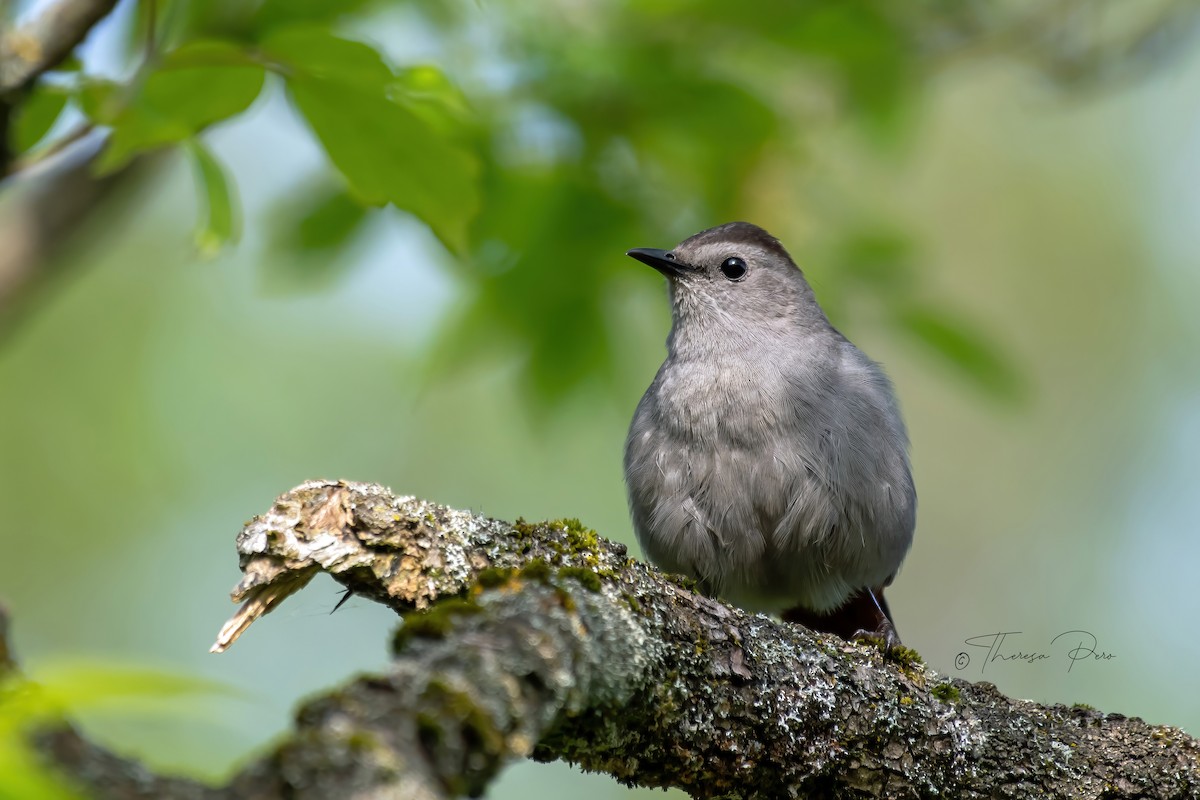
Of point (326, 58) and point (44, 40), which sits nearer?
point (44, 40)

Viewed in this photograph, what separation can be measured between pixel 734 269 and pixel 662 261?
635mm

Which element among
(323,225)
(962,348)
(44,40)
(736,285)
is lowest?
(44,40)

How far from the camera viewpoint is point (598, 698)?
276 cm

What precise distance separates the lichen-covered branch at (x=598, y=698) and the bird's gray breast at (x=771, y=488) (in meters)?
1.53

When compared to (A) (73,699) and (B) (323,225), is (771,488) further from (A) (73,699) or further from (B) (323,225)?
(A) (73,699)

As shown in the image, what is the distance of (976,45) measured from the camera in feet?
21.8

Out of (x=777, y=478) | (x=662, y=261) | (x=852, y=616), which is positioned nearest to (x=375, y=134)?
(x=777, y=478)

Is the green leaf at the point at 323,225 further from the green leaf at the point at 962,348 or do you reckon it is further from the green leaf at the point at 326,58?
the green leaf at the point at 962,348

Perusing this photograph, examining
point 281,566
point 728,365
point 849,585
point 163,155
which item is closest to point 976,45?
point 728,365

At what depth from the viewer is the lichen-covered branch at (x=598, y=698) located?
2.06m

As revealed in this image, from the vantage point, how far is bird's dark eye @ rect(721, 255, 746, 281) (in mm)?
6699

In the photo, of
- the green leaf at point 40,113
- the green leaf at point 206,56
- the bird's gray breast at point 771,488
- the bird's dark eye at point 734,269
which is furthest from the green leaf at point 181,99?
the bird's dark eye at point 734,269

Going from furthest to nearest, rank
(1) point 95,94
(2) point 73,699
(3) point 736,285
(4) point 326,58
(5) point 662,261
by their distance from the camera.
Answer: (3) point 736,285 < (5) point 662,261 < (1) point 95,94 < (4) point 326,58 < (2) point 73,699

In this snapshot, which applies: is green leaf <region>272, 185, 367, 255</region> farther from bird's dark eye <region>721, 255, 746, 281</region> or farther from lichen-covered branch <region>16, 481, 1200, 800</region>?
lichen-covered branch <region>16, 481, 1200, 800</region>
